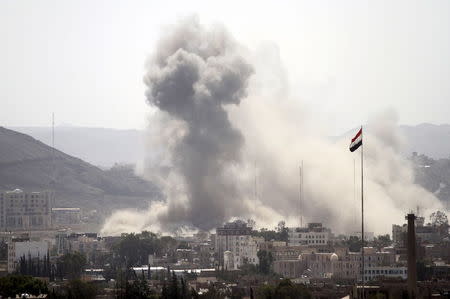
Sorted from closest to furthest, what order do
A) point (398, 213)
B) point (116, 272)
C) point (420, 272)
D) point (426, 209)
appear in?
point (420, 272), point (116, 272), point (398, 213), point (426, 209)

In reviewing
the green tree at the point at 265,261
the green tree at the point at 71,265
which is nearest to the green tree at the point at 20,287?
the green tree at the point at 71,265

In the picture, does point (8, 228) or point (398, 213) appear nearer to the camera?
point (398, 213)

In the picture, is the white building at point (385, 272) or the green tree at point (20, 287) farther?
the white building at point (385, 272)

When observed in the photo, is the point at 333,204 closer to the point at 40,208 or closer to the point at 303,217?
the point at 303,217

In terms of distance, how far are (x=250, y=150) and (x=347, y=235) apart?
42.2 ft

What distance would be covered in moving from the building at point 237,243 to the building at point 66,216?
174 ft

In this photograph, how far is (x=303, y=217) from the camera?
155 metres

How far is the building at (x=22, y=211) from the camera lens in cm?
18175

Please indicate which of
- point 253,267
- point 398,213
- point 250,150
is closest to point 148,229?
point 250,150

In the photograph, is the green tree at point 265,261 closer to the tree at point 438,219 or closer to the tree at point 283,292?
the tree at point 283,292

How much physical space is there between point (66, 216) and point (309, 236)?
63.2 m

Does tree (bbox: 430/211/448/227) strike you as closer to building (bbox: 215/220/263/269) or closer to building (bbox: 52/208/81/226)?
building (bbox: 215/220/263/269)

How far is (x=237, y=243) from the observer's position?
430 feet

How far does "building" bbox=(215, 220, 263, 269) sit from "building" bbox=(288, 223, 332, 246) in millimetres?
3450
